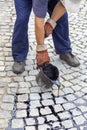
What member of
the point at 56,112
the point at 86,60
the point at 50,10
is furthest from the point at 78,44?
the point at 56,112

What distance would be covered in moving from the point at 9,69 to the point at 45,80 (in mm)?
693

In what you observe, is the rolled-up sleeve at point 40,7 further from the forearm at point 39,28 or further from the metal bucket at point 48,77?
the metal bucket at point 48,77

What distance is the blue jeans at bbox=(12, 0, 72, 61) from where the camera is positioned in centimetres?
394

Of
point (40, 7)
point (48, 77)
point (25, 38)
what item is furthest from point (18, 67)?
point (40, 7)

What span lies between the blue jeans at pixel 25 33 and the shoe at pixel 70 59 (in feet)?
0.17

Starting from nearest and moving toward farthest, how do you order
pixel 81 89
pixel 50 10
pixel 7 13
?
1. pixel 81 89
2. pixel 50 10
3. pixel 7 13

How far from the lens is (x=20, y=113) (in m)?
3.46

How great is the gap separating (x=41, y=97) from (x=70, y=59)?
2.73 ft

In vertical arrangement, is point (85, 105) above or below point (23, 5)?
below

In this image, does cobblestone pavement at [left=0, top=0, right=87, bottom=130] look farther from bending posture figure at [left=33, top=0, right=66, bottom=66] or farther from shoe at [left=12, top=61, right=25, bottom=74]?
bending posture figure at [left=33, top=0, right=66, bottom=66]

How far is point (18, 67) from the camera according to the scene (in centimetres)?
418

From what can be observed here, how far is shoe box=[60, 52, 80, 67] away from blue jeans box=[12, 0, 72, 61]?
52 millimetres

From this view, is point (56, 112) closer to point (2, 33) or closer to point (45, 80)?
point (45, 80)

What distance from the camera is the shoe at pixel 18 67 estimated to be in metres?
4.16
